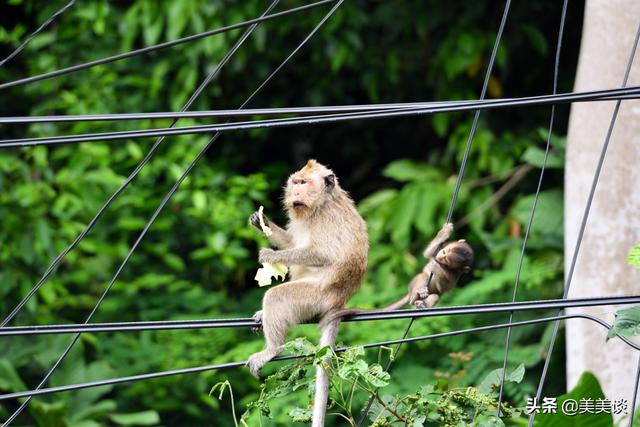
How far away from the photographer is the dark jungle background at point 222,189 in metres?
8.99

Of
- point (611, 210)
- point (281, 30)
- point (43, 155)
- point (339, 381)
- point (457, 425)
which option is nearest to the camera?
point (457, 425)

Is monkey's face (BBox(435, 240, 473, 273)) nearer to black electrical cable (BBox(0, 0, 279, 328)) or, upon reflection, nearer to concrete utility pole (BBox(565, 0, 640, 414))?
concrete utility pole (BBox(565, 0, 640, 414))

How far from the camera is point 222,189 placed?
10156 mm

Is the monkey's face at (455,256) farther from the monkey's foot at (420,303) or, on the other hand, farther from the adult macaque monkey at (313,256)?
the adult macaque monkey at (313,256)

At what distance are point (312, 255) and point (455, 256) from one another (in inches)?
44.3

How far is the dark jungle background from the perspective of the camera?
29.5 feet

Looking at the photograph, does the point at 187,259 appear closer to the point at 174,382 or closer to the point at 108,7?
the point at 174,382

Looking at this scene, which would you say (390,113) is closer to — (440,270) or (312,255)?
(312,255)

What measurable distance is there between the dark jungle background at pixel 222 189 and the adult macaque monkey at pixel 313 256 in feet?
8.65

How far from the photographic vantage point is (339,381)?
4895 millimetres

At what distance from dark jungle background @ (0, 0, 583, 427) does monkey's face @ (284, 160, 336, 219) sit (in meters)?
2.72

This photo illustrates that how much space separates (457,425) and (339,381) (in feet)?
1.89

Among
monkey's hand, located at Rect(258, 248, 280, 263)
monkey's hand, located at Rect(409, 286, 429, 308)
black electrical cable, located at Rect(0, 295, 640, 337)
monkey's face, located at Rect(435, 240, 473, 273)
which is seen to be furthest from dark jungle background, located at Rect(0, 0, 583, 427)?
black electrical cable, located at Rect(0, 295, 640, 337)

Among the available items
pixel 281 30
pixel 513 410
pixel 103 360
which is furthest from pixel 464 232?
pixel 513 410
